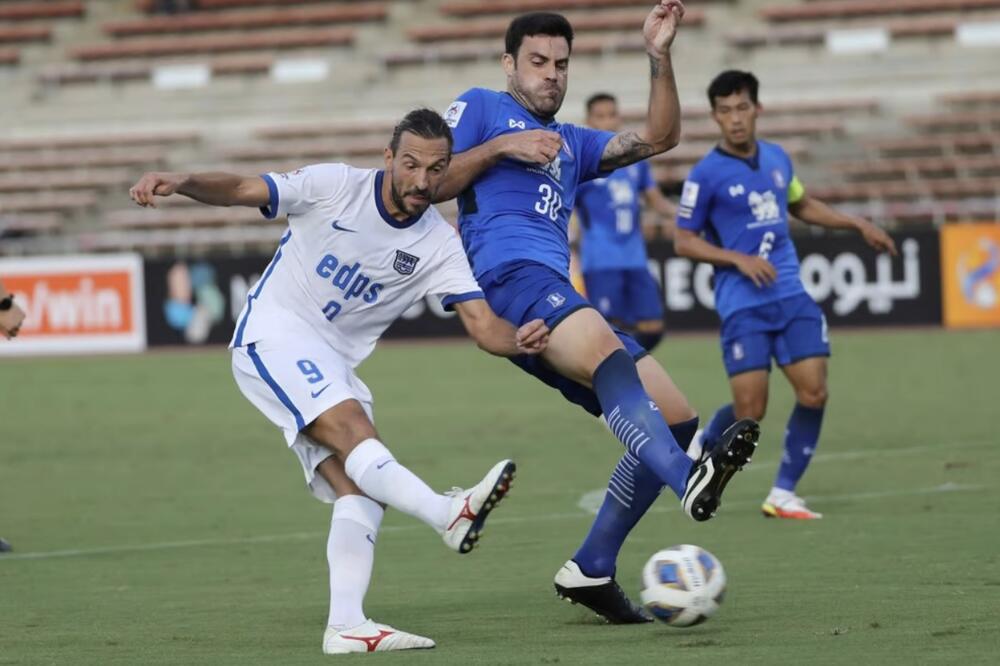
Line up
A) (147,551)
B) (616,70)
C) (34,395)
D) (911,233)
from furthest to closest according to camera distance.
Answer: (616,70), (911,233), (34,395), (147,551)

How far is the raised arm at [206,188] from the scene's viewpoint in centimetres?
554

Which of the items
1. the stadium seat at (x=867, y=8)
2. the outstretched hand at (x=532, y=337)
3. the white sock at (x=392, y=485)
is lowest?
the white sock at (x=392, y=485)

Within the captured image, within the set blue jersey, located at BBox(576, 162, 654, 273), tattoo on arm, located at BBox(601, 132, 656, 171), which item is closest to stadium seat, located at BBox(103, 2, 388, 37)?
blue jersey, located at BBox(576, 162, 654, 273)

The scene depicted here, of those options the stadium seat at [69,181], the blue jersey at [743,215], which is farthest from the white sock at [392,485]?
the stadium seat at [69,181]

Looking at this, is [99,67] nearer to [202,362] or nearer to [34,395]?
[202,362]

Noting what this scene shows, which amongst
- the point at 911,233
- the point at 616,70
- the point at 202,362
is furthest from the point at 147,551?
the point at 616,70

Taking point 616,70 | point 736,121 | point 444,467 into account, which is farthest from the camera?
point 616,70

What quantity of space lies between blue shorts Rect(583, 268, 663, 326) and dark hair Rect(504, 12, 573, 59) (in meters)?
7.78

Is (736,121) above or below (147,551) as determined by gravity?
above

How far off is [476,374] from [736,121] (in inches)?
389

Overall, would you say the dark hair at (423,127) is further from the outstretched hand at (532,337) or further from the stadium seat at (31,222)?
the stadium seat at (31,222)

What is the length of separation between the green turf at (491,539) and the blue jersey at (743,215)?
46.6 inches

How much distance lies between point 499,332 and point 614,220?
28.0ft

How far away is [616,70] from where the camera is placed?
1234 inches
